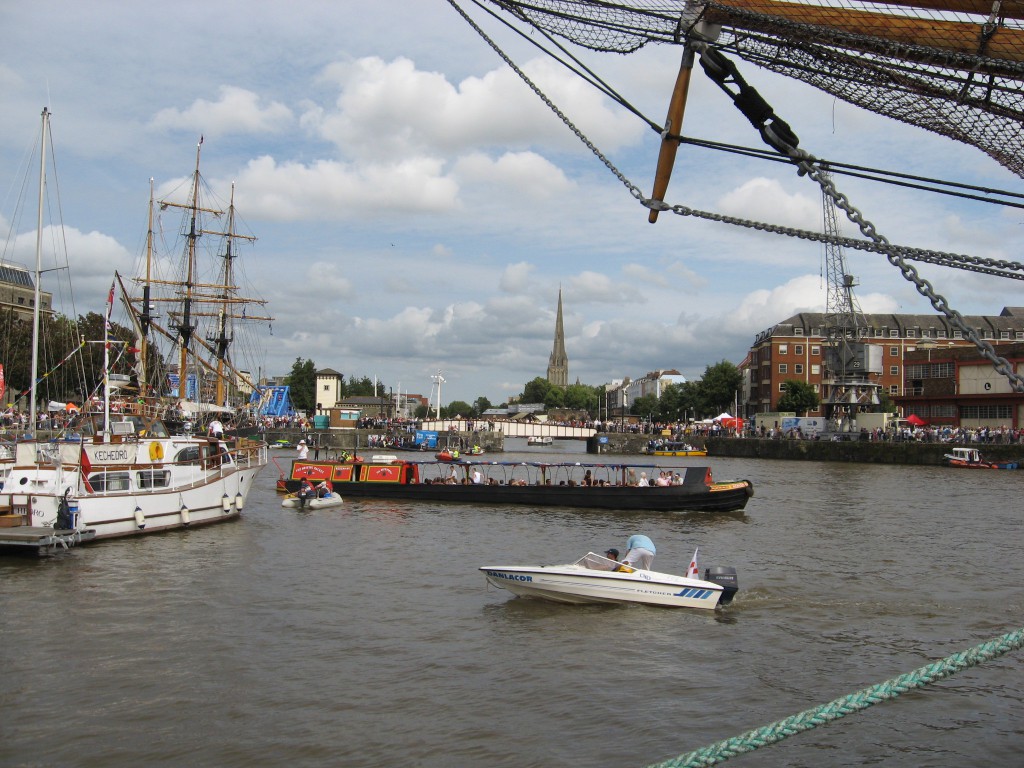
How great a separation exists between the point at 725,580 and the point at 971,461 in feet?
189

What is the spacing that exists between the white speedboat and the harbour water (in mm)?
354

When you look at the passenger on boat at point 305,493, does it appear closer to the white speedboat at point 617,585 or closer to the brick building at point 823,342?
the white speedboat at point 617,585

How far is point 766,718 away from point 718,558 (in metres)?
14.1

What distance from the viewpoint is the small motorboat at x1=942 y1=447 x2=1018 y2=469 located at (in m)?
67.2

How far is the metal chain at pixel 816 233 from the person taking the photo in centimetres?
664

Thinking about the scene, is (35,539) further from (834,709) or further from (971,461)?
(971,461)

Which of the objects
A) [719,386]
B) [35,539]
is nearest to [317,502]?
[35,539]

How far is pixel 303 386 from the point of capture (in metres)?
160

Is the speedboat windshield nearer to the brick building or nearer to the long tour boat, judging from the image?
the long tour boat

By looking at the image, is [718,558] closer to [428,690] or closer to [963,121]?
[428,690]

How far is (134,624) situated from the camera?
17.8 m

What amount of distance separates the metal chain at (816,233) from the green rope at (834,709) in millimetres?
1883

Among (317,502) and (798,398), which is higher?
(798,398)

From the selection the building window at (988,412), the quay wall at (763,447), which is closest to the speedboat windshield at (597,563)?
the quay wall at (763,447)
